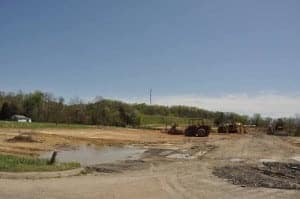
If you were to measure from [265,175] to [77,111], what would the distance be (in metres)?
85.8

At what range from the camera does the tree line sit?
10075 centimetres

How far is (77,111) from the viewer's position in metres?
103

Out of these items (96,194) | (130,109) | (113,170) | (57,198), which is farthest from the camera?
(130,109)

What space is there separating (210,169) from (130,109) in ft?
274

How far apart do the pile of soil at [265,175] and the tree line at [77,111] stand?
2734 inches

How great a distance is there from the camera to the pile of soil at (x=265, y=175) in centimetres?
1675

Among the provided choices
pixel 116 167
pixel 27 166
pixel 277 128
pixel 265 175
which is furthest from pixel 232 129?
pixel 27 166

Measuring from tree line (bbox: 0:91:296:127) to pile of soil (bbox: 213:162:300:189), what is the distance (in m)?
69.5

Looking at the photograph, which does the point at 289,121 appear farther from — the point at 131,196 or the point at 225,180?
the point at 131,196

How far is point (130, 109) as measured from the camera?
10444 cm

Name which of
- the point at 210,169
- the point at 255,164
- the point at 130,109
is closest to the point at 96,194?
the point at 210,169

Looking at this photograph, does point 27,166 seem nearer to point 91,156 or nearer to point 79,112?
point 91,156

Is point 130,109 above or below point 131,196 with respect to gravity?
above

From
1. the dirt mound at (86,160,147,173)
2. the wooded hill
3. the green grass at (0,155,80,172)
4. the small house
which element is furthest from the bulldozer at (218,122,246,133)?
the green grass at (0,155,80,172)
